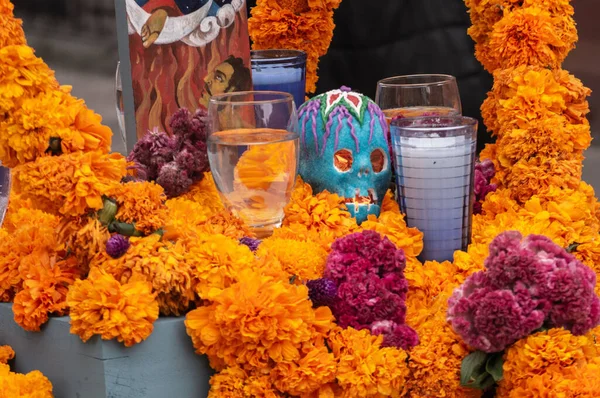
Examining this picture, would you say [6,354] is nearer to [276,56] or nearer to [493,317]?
[493,317]

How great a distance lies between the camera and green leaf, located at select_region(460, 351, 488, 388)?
101 cm

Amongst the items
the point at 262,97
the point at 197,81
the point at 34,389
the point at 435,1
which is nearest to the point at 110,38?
the point at 435,1

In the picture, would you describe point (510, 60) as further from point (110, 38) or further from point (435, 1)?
point (110, 38)

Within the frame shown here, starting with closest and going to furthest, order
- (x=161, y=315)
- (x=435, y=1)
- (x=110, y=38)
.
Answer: (x=161, y=315), (x=435, y=1), (x=110, y=38)

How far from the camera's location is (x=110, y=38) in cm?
337

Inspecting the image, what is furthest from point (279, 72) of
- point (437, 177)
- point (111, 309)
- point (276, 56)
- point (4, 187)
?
point (111, 309)


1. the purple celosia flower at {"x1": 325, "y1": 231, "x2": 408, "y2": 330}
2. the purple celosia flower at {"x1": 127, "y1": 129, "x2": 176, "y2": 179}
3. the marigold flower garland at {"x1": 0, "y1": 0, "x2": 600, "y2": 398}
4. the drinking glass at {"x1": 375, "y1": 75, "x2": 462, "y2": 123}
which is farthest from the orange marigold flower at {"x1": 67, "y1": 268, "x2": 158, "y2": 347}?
the drinking glass at {"x1": 375, "y1": 75, "x2": 462, "y2": 123}

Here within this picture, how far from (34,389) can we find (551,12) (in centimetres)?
98

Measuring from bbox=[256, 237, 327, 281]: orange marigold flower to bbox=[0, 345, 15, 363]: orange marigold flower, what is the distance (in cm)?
33

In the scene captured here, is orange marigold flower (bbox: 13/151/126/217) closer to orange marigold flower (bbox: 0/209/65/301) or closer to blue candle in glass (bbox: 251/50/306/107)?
orange marigold flower (bbox: 0/209/65/301)

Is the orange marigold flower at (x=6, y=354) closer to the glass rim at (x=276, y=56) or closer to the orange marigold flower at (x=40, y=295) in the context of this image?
the orange marigold flower at (x=40, y=295)

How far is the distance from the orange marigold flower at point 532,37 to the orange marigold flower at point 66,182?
717 mm

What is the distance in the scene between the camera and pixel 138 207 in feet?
3.45

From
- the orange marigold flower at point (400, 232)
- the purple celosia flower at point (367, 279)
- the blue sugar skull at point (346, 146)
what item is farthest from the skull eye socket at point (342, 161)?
the purple celosia flower at point (367, 279)
